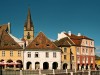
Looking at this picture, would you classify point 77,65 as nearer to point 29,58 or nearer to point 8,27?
point 29,58

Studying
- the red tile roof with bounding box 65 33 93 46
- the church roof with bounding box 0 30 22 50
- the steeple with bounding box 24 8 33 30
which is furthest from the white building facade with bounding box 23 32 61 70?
the steeple with bounding box 24 8 33 30

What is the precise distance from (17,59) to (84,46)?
878 inches

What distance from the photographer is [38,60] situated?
78188 mm

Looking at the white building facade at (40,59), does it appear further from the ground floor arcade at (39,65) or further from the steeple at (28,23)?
the steeple at (28,23)

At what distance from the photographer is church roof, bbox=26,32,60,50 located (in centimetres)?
7819

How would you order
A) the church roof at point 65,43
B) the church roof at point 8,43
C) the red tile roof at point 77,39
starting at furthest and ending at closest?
the red tile roof at point 77,39
the church roof at point 65,43
the church roof at point 8,43

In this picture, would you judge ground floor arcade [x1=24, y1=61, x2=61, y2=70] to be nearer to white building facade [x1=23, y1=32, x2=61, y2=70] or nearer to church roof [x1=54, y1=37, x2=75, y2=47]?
white building facade [x1=23, y1=32, x2=61, y2=70]

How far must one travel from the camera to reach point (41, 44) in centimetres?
7888

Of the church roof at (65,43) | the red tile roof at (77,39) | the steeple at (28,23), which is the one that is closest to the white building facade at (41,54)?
the church roof at (65,43)

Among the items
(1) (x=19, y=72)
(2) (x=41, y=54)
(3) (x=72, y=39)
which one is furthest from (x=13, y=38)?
(1) (x=19, y=72)

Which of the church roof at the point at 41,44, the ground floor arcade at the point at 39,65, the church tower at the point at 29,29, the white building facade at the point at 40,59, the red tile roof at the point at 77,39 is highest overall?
the church tower at the point at 29,29

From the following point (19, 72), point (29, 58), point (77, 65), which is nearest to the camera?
point (19, 72)

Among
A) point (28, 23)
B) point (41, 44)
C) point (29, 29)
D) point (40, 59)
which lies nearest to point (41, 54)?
point (40, 59)

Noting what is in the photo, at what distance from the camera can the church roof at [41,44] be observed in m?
78.2
